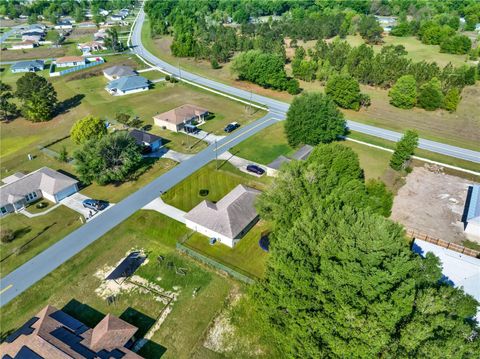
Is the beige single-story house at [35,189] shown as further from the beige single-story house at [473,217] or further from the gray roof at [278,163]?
the beige single-story house at [473,217]

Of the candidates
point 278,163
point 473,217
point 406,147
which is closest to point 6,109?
point 278,163

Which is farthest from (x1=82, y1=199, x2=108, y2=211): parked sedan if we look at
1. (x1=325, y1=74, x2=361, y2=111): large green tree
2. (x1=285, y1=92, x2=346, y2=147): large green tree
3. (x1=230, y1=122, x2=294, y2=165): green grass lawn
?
(x1=325, y1=74, x2=361, y2=111): large green tree

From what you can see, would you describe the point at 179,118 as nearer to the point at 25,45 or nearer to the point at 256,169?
the point at 256,169

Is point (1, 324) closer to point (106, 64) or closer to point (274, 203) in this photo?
point (274, 203)

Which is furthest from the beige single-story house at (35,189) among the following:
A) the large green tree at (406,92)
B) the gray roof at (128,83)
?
the large green tree at (406,92)

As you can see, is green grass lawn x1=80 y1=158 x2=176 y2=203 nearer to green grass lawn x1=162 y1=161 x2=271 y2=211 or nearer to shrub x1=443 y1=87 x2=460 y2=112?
green grass lawn x1=162 y1=161 x2=271 y2=211

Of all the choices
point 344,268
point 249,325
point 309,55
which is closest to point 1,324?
point 249,325
